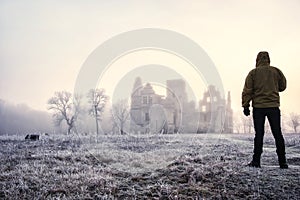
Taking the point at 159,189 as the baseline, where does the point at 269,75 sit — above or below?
above

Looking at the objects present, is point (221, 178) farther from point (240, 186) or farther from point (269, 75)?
point (269, 75)

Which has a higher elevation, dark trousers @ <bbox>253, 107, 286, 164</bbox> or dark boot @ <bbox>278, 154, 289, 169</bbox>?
dark trousers @ <bbox>253, 107, 286, 164</bbox>

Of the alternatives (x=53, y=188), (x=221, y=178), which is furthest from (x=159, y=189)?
(x=53, y=188)

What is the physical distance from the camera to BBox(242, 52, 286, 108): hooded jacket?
780cm

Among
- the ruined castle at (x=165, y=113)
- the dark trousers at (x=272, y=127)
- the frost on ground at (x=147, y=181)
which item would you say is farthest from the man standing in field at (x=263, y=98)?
the ruined castle at (x=165, y=113)

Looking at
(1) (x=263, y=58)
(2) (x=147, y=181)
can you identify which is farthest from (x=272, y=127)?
(2) (x=147, y=181)

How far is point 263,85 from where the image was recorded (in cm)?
785

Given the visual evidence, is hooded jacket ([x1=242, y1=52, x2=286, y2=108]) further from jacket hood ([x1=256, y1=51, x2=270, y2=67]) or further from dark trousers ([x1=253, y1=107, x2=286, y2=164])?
dark trousers ([x1=253, y1=107, x2=286, y2=164])

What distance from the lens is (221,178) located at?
664 cm

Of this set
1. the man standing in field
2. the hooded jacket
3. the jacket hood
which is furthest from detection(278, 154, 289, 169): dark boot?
the jacket hood

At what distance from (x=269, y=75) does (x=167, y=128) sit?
718 inches

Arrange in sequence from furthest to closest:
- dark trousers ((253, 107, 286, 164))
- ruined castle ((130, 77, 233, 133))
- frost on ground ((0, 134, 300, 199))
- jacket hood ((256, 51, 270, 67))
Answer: ruined castle ((130, 77, 233, 133)) → jacket hood ((256, 51, 270, 67)) → dark trousers ((253, 107, 286, 164)) → frost on ground ((0, 134, 300, 199))

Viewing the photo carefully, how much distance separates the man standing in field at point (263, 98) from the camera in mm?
7770

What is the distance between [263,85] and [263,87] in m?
0.05
